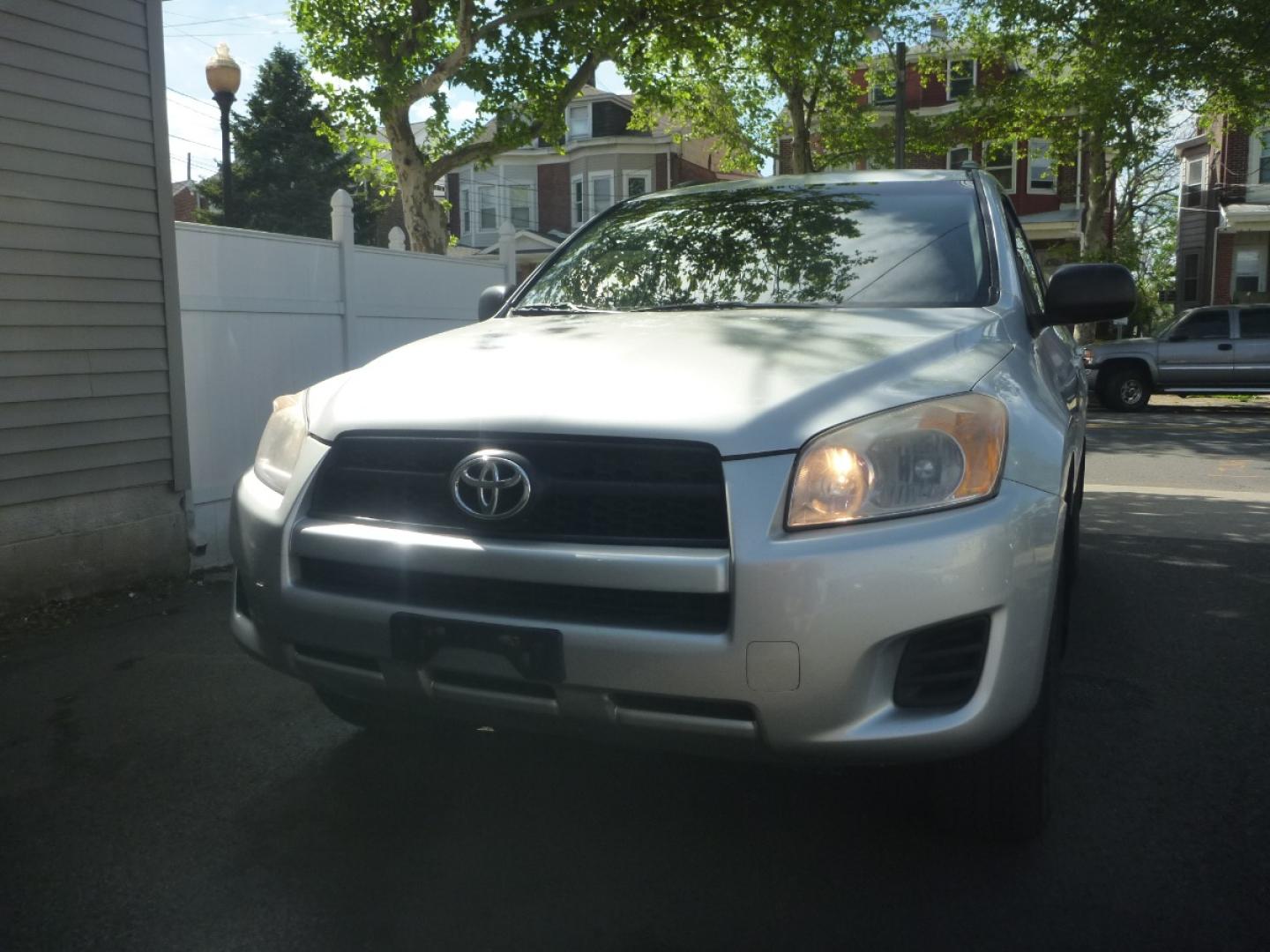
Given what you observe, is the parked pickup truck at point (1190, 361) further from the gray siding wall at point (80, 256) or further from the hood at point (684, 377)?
the hood at point (684, 377)

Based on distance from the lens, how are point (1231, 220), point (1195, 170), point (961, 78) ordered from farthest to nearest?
point (1195, 170)
point (961, 78)
point (1231, 220)

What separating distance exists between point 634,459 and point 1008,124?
28.0 metres

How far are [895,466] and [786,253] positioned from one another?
147cm

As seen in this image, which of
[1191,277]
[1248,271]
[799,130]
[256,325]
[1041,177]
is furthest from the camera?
[1041,177]

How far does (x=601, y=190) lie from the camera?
37.3 metres

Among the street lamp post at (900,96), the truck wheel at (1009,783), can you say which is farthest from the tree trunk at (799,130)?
the truck wheel at (1009,783)

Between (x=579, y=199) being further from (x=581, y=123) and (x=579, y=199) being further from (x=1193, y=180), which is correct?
(x=1193, y=180)

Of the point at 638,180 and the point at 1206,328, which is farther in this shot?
the point at 638,180

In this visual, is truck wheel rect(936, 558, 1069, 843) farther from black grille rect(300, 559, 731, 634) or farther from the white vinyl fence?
the white vinyl fence

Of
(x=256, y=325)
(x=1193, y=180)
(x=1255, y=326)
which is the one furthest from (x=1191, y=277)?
(x=256, y=325)

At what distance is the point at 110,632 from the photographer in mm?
5070

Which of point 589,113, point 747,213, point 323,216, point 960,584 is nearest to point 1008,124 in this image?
point 589,113

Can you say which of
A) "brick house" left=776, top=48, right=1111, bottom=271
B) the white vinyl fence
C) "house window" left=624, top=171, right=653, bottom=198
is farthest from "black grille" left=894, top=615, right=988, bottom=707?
"house window" left=624, top=171, right=653, bottom=198

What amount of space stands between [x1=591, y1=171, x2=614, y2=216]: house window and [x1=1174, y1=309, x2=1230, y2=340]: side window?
69.5 ft
